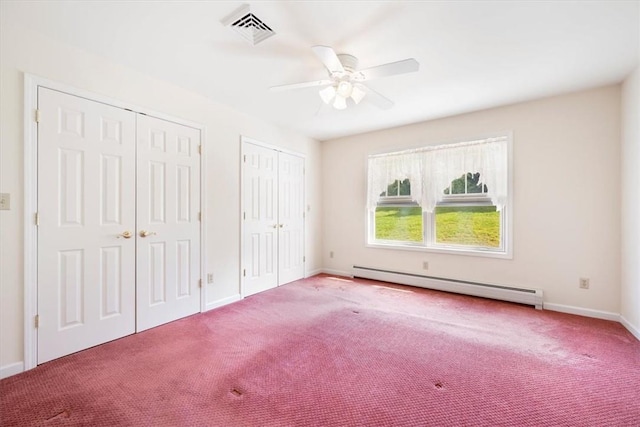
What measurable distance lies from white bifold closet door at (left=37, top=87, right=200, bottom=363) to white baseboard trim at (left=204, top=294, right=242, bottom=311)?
14 centimetres

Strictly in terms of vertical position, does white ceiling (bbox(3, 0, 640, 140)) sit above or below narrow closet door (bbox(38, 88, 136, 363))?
above

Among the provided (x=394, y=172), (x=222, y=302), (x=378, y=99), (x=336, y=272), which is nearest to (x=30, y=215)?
(x=222, y=302)

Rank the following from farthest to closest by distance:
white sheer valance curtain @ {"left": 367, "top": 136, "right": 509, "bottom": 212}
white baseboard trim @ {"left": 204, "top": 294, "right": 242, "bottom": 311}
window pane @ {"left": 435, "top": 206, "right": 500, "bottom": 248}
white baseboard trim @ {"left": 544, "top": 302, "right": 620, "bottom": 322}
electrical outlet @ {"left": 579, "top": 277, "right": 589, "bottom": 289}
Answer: window pane @ {"left": 435, "top": 206, "right": 500, "bottom": 248} < white sheer valance curtain @ {"left": 367, "top": 136, "right": 509, "bottom": 212} < white baseboard trim @ {"left": 204, "top": 294, "right": 242, "bottom": 311} < electrical outlet @ {"left": 579, "top": 277, "right": 589, "bottom": 289} < white baseboard trim @ {"left": 544, "top": 302, "right": 620, "bottom": 322}

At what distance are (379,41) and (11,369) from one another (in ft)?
11.9

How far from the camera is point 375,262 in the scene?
15.1 ft

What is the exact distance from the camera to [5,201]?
1.93 m

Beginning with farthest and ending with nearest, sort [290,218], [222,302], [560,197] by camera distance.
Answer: [290,218] < [222,302] < [560,197]

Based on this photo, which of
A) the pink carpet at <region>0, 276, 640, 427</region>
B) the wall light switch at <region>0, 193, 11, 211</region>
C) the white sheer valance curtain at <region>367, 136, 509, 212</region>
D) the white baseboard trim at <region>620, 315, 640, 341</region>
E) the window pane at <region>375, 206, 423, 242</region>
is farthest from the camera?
the window pane at <region>375, 206, 423, 242</region>

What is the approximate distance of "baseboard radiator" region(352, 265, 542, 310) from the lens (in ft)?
10.9

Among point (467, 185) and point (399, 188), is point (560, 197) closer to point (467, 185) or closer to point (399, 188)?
point (467, 185)

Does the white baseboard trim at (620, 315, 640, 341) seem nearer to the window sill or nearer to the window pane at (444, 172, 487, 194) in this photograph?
the window sill

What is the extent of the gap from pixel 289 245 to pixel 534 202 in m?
3.42

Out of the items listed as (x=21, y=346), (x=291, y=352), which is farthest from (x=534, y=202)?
(x=21, y=346)

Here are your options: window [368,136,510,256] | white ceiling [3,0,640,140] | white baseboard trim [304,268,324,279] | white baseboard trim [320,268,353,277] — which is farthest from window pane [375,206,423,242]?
white ceiling [3,0,640,140]
